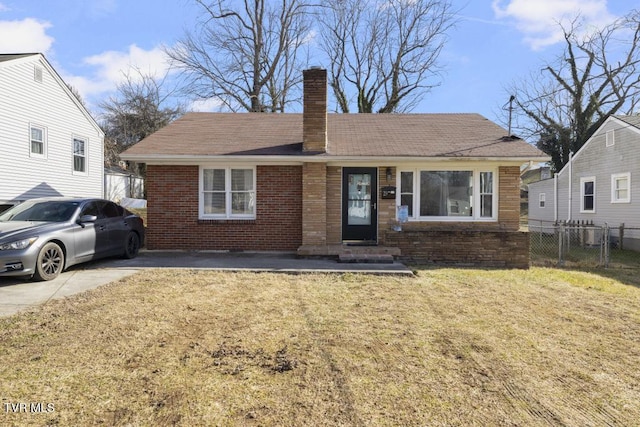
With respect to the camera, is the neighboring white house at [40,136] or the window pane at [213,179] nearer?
the window pane at [213,179]

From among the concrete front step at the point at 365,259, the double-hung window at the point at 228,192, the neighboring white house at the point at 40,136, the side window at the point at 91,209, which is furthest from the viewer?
the neighboring white house at the point at 40,136

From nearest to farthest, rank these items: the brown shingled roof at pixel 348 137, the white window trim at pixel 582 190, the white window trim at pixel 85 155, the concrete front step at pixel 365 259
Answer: the concrete front step at pixel 365 259 → the brown shingled roof at pixel 348 137 → the white window trim at pixel 85 155 → the white window trim at pixel 582 190

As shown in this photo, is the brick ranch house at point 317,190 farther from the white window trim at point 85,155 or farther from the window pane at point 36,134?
the white window trim at point 85,155

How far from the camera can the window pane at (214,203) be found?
10.8 metres

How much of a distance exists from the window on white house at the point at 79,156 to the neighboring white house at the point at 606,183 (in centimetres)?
2158

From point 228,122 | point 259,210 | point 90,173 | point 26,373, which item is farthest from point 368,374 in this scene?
point 90,173

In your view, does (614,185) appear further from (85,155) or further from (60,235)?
(85,155)

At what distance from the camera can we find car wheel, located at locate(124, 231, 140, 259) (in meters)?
9.62

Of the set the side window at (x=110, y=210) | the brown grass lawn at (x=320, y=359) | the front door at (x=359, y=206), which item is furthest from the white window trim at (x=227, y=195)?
the brown grass lawn at (x=320, y=359)

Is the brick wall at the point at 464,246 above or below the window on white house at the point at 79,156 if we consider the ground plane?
below

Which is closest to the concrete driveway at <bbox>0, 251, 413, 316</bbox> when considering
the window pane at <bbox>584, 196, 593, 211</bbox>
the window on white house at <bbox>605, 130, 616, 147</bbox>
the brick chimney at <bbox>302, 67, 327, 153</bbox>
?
the brick chimney at <bbox>302, 67, 327, 153</bbox>

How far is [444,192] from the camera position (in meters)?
10.7

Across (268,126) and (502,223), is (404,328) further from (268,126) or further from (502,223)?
(268,126)

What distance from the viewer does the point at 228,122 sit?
1349cm
